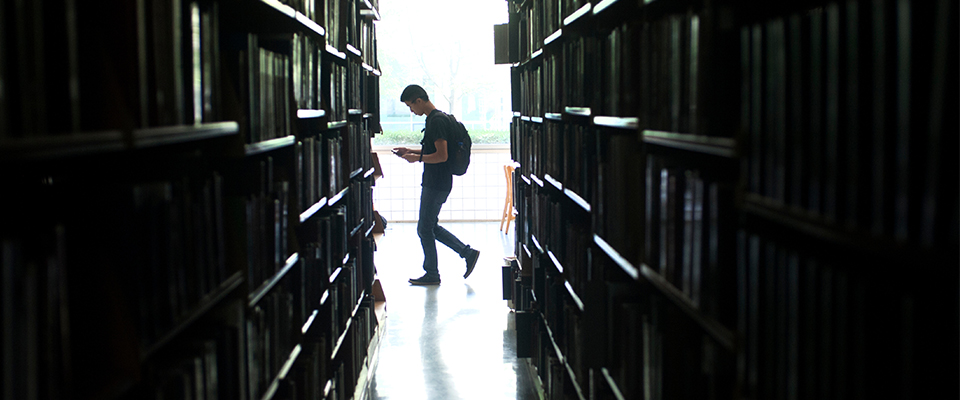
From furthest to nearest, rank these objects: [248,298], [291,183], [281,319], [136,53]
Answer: [291,183] < [281,319] < [248,298] < [136,53]

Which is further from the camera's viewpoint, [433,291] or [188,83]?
[433,291]

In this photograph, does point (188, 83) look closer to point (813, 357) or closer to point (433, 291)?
point (813, 357)

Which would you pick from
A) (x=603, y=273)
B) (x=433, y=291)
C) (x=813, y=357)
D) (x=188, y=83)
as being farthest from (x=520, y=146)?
(x=813, y=357)

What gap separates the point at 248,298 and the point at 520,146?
8.73 feet

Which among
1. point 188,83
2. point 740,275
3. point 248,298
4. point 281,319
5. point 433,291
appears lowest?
point 433,291

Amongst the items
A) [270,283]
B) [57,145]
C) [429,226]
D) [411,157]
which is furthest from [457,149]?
[57,145]

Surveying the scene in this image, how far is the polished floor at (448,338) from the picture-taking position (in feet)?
11.2

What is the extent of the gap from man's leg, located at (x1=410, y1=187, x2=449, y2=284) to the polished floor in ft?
0.33

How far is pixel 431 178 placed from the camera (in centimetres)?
510

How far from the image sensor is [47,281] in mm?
853

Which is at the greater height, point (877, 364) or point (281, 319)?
point (877, 364)

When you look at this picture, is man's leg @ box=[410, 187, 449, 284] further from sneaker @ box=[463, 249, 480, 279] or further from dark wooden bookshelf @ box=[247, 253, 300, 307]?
dark wooden bookshelf @ box=[247, 253, 300, 307]

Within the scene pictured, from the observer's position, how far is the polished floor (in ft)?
11.2

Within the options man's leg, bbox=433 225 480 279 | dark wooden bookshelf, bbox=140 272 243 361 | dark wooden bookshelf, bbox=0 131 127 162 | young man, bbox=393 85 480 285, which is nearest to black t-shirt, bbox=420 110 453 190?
young man, bbox=393 85 480 285
